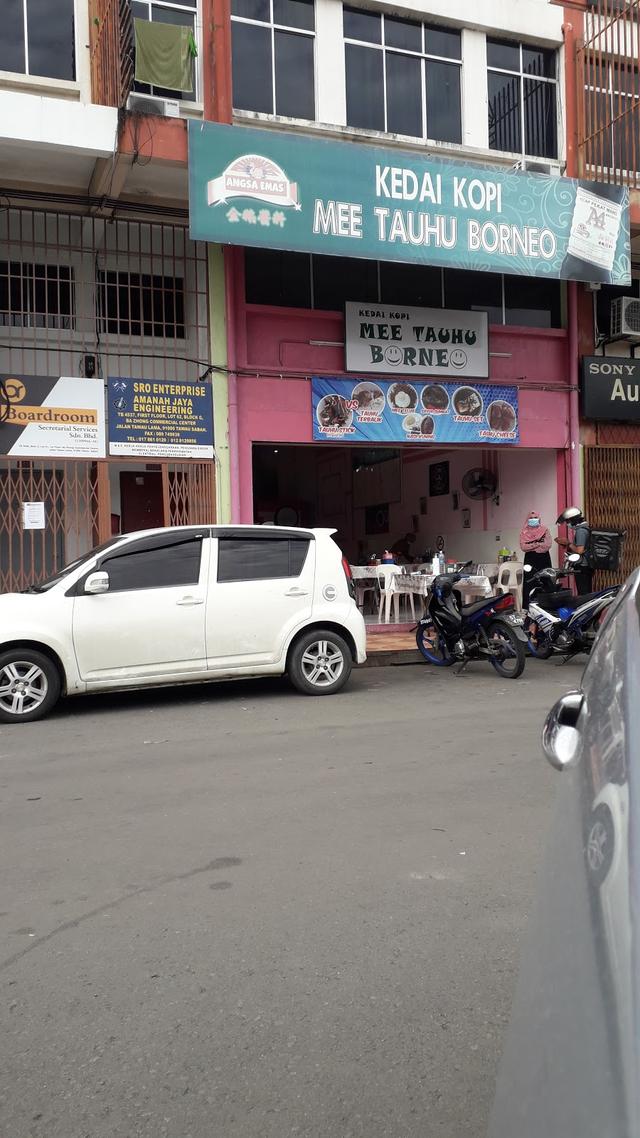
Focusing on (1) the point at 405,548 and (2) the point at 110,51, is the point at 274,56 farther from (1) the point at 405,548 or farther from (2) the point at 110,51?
(1) the point at 405,548

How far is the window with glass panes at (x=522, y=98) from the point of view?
14.4 metres

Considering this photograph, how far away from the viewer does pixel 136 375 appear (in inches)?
506

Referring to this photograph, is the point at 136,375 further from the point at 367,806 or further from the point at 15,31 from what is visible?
the point at 367,806

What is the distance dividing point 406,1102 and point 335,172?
37.7 ft

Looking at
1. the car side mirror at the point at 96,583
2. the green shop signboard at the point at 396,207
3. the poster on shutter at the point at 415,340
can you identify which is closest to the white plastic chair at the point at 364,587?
the poster on shutter at the point at 415,340

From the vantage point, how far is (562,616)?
10.6 metres

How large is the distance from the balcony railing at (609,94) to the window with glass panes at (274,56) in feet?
15.0

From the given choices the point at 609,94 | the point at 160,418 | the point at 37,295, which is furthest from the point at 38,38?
the point at 609,94

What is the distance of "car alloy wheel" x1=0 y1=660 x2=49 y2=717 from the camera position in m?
7.86

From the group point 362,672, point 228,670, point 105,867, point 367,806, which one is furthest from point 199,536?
point 105,867

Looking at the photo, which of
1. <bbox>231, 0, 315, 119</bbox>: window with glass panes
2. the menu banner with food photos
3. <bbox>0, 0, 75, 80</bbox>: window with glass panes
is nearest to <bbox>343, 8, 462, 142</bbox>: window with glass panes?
<bbox>231, 0, 315, 119</bbox>: window with glass panes

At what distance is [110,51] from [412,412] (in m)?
6.34

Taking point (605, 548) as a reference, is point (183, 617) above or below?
below

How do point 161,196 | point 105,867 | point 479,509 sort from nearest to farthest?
point 105,867, point 161,196, point 479,509
